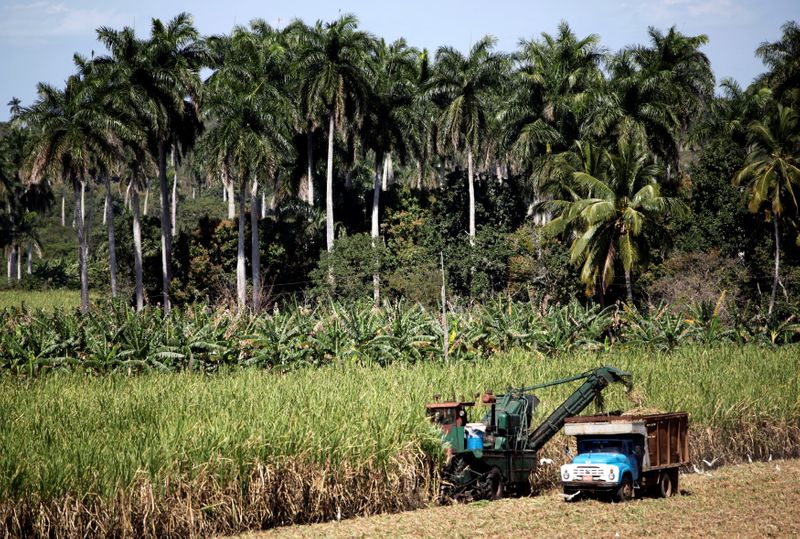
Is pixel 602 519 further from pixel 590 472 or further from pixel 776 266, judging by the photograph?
pixel 776 266

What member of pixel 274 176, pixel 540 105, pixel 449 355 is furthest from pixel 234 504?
pixel 540 105

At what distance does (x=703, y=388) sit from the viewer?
26141 mm

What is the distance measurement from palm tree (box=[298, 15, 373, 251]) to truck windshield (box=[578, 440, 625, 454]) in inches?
1469

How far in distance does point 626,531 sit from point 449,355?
1914 cm

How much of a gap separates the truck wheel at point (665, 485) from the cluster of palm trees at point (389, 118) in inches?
1011

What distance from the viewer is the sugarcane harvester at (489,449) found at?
18922 mm

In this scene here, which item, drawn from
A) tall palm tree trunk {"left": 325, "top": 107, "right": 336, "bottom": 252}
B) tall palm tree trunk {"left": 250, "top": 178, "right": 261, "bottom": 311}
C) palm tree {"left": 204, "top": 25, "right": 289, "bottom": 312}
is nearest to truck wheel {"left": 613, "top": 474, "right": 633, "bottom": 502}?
palm tree {"left": 204, "top": 25, "right": 289, "bottom": 312}

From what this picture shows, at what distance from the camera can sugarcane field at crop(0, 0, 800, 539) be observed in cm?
1712

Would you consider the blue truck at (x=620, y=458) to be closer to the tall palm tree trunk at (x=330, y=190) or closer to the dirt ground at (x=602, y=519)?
the dirt ground at (x=602, y=519)

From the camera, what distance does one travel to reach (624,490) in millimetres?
18312

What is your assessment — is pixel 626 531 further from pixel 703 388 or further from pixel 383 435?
pixel 703 388

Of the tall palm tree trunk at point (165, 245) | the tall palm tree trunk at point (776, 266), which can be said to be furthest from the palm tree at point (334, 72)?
the tall palm tree trunk at point (776, 266)

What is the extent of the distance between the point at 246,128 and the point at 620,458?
125 ft

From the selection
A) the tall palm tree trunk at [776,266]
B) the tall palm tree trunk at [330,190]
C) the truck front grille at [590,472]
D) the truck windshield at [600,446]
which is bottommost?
the truck front grille at [590,472]
